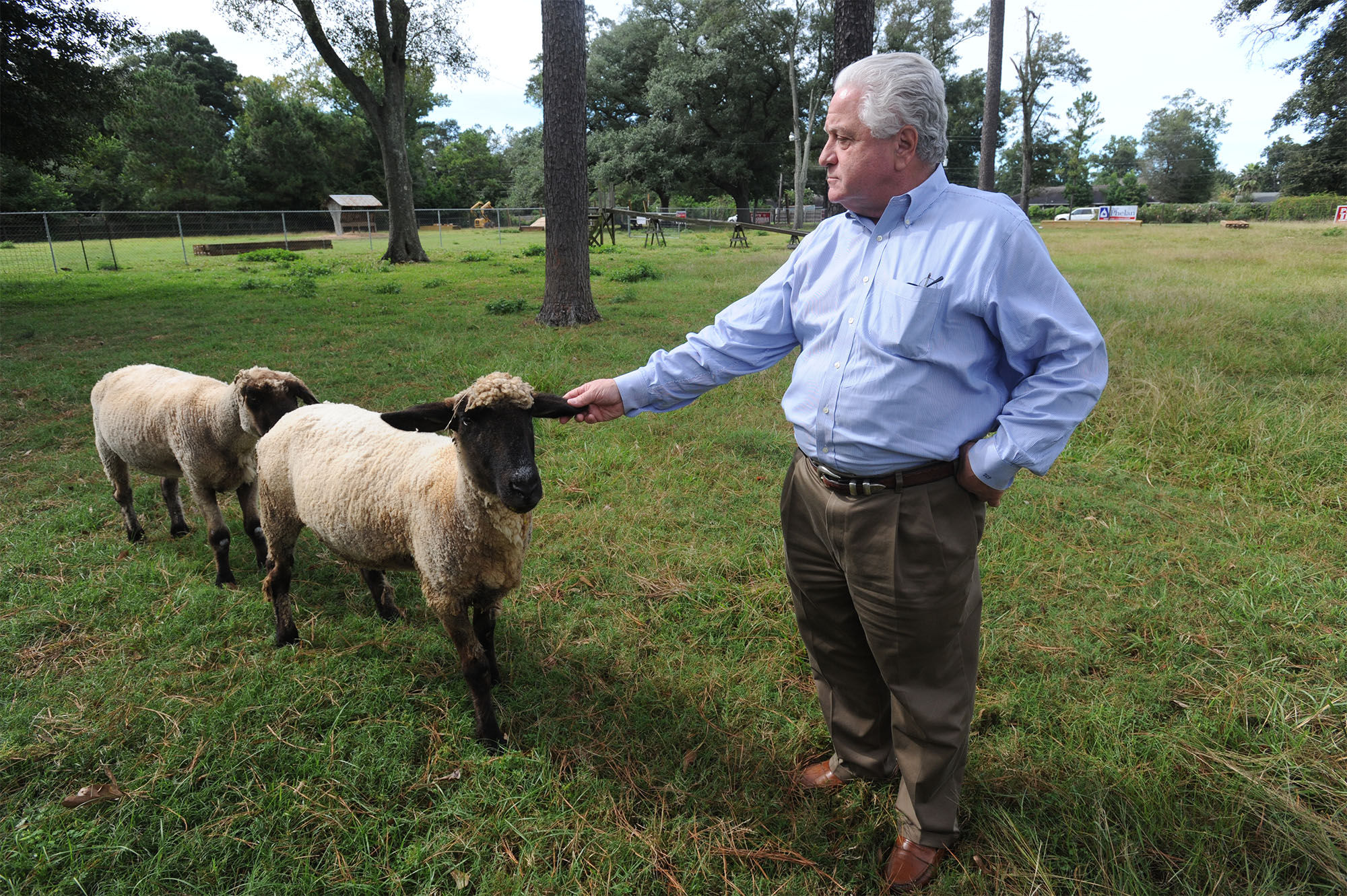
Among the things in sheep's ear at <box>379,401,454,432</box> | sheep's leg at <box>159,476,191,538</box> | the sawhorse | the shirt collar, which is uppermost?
the sawhorse

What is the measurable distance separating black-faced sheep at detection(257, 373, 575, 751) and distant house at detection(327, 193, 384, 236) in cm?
4033

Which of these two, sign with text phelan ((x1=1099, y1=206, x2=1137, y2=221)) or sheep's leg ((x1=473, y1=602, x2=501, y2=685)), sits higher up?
sign with text phelan ((x1=1099, y1=206, x2=1137, y2=221))

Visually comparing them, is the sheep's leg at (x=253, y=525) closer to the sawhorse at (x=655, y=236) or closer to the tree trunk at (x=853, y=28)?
the tree trunk at (x=853, y=28)

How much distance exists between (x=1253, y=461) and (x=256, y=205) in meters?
57.1

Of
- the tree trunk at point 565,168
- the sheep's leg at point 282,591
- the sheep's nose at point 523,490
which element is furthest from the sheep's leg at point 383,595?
the tree trunk at point 565,168

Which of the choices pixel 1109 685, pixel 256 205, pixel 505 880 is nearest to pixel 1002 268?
pixel 1109 685

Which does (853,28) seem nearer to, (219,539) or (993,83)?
(219,539)

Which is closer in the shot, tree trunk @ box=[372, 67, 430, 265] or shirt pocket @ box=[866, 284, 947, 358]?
shirt pocket @ box=[866, 284, 947, 358]

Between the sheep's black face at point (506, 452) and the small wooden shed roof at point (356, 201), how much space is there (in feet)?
163

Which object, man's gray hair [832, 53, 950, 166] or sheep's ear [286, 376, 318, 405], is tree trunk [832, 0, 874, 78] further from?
sheep's ear [286, 376, 318, 405]

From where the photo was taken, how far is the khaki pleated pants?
226 cm

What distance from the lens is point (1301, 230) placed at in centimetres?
3061

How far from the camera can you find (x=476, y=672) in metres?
3.24

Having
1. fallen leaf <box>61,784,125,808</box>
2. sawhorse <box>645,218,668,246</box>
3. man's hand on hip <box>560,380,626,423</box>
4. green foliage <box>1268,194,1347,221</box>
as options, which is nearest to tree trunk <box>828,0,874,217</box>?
man's hand on hip <box>560,380,626,423</box>
